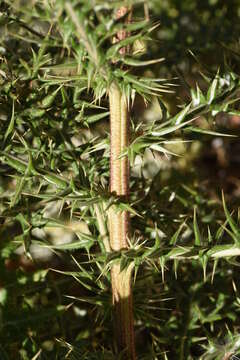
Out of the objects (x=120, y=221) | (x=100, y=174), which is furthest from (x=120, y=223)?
(x=100, y=174)

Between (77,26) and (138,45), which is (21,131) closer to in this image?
(138,45)

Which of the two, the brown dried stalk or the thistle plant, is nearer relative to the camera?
the thistle plant

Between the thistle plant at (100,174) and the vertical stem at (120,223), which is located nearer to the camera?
the thistle plant at (100,174)

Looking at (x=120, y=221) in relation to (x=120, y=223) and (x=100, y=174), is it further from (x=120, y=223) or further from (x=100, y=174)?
(x=100, y=174)

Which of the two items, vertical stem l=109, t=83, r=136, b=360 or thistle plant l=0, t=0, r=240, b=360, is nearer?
thistle plant l=0, t=0, r=240, b=360

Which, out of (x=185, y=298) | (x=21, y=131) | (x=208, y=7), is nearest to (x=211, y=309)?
(x=185, y=298)
